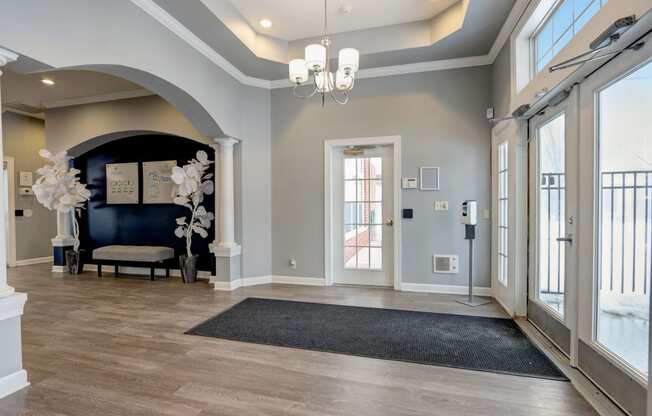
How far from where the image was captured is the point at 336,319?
135 inches

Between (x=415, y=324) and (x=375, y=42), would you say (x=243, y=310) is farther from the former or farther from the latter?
(x=375, y=42)

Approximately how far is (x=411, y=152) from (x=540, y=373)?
2960 mm

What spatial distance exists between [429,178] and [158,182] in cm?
468

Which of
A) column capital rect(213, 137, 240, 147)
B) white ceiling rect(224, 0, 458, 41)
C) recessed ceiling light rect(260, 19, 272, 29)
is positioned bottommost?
column capital rect(213, 137, 240, 147)

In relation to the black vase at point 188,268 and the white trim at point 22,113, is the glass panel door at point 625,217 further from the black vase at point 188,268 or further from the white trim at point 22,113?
the white trim at point 22,113

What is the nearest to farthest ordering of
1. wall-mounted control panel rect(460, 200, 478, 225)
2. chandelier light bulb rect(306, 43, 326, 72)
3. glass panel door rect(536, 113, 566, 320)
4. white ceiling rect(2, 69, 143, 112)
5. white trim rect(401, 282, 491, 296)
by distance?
glass panel door rect(536, 113, 566, 320)
chandelier light bulb rect(306, 43, 326, 72)
wall-mounted control panel rect(460, 200, 478, 225)
white trim rect(401, 282, 491, 296)
white ceiling rect(2, 69, 143, 112)

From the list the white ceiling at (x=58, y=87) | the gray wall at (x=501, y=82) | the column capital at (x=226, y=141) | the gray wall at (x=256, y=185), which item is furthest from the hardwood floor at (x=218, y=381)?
the white ceiling at (x=58, y=87)

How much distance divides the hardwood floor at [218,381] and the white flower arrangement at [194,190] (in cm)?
192

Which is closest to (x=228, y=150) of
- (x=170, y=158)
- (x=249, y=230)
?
(x=249, y=230)

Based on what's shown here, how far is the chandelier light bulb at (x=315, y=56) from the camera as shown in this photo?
9.29 ft

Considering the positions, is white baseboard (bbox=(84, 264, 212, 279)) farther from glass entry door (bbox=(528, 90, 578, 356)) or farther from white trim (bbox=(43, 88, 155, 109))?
glass entry door (bbox=(528, 90, 578, 356))

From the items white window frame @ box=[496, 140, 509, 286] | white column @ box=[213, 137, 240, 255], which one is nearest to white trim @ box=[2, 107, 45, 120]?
white column @ box=[213, 137, 240, 255]

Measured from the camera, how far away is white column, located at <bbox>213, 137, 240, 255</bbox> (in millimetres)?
4684

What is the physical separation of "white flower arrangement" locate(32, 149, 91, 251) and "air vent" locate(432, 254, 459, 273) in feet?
19.4
